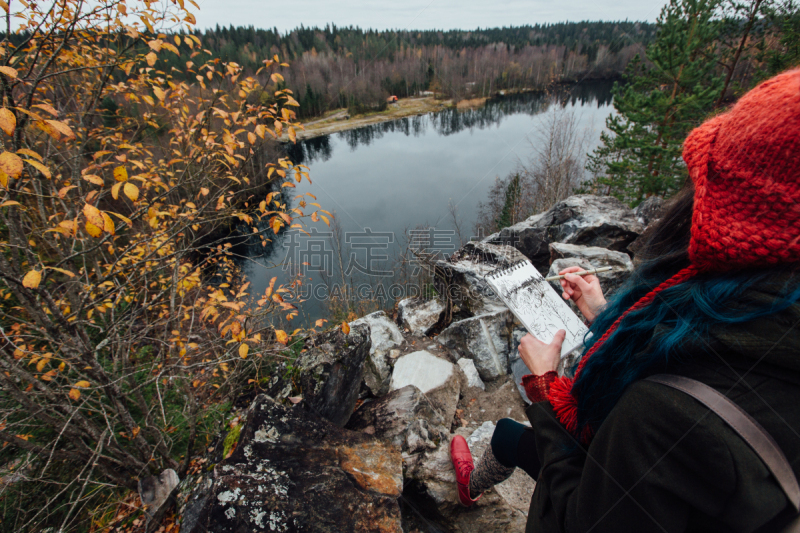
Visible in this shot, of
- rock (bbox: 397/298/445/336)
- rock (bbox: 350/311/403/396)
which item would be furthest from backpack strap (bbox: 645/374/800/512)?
rock (bbox: 397/298/445/336)

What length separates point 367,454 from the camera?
2.18 meters

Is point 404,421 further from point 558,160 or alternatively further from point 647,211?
point 558,160

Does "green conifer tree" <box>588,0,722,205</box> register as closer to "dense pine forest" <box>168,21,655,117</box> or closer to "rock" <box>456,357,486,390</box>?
"rock" <box>456,357,486,390</box>

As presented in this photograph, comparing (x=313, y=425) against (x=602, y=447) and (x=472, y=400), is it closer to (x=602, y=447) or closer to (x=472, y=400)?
(x=602, y=447)

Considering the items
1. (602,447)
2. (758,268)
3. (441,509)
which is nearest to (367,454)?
(441,509)

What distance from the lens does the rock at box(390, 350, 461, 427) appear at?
3568 mm

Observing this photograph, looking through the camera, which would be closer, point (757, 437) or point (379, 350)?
point (757, 437)

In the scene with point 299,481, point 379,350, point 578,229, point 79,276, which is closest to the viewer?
point 299,481

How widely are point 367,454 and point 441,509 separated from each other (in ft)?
2.04

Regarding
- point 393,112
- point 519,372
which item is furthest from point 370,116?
point 519,372

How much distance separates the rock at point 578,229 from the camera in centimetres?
519

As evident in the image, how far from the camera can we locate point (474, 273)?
4586 mm

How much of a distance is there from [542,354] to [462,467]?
1219mm

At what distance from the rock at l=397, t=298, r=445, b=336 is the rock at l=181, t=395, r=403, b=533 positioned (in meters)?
2.96
